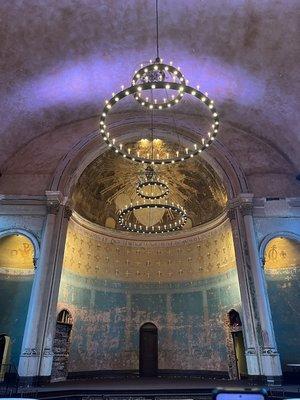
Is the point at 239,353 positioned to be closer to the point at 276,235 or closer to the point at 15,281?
the point at 276,235

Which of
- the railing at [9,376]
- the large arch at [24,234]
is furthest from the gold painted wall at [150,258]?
the railing at [9,376]

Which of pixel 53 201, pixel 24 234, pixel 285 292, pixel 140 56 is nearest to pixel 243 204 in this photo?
pixel 285 292

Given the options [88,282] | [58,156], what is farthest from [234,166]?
[88,282]

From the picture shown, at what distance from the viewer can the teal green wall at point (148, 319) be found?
15.0 metres

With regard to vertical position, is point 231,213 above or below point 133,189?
below

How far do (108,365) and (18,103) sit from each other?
43.5 feet

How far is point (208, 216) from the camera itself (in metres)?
17.6

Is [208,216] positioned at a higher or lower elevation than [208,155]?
lower

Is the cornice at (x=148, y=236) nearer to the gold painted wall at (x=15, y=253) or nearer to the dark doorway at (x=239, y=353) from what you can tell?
the gold painted wall at (x=15, y=253)

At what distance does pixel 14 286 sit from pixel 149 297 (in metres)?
7.46

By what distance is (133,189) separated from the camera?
18.5 meters

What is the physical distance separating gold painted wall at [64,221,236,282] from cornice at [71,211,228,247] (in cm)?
14

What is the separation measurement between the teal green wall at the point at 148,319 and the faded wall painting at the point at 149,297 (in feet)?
0.15

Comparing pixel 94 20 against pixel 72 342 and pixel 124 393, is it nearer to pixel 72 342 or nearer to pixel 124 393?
pixel 124 393
